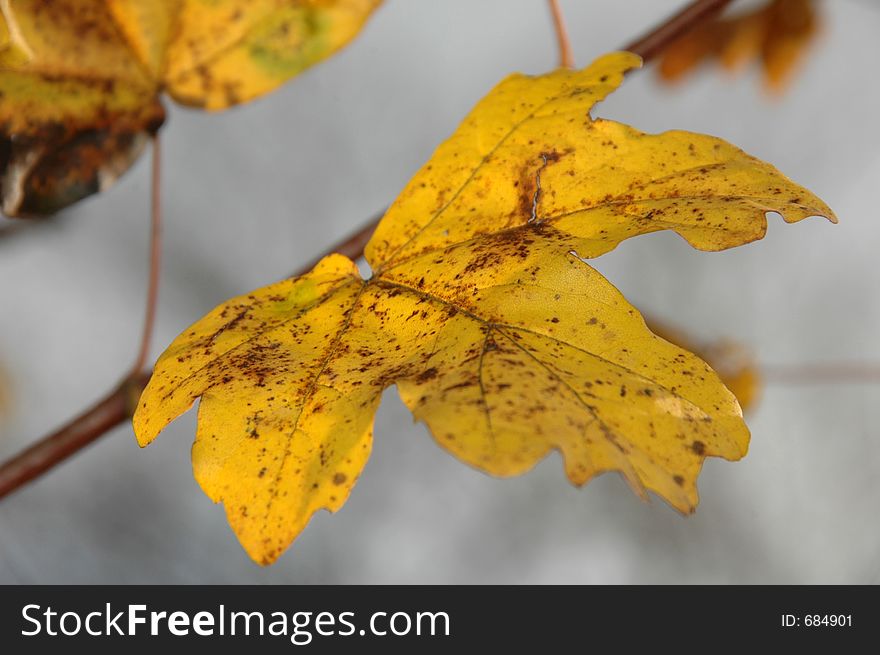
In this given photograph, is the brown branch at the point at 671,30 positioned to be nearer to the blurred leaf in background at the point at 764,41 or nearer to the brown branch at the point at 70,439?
the brown branch at the point at 70,439

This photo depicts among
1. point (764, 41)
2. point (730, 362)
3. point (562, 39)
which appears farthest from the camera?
point (764, 41)

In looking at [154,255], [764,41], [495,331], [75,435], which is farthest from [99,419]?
[764,41]

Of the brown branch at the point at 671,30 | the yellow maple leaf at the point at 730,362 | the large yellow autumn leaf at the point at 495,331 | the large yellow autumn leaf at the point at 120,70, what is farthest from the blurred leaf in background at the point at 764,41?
the large yellow autumn leaf at the point at 495,331

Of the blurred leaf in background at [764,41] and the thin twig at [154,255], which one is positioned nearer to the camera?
the thin twig at [154,255]

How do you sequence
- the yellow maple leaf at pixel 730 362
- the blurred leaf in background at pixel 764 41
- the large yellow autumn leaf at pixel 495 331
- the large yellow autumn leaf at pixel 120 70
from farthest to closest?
1. the blurred leaf in background at pixel 764 41
2. the yellow maple leaf at pixel 730 362
3. the large yellow autumn leaf at pixel 120 70
4. the large yellow autumn leaf at pixel 495 331

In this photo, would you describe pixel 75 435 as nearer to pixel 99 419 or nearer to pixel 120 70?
pixel 99 419

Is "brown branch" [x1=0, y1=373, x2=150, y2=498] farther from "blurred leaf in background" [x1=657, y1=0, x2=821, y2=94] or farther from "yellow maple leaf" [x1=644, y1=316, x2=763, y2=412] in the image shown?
"blurred leaf in background" [x1=657, y1=0, x2=821, y2=94]

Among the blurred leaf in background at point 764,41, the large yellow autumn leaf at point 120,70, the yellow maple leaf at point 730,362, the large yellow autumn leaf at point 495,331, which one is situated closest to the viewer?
the large yellow autumn leaf at point 495,331
